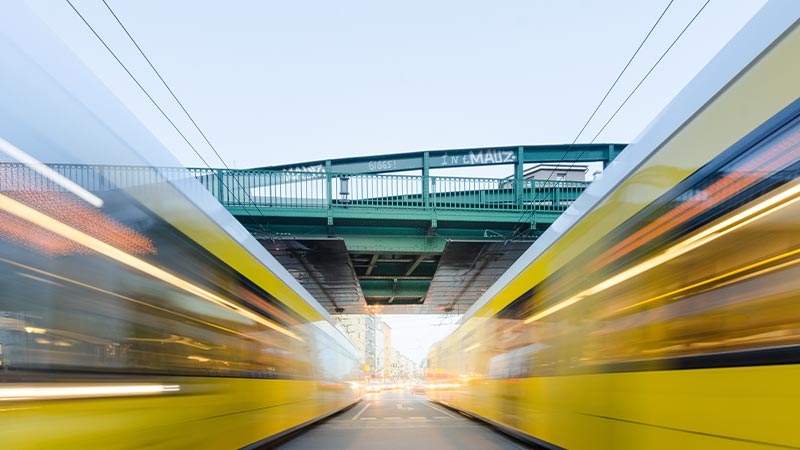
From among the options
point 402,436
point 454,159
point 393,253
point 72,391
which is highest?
point 454,159

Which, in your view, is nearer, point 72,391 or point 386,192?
point 72,391

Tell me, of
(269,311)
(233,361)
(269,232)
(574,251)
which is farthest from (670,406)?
(269,232)

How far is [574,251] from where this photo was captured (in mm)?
7023

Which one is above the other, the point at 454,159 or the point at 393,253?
the point at 454,159

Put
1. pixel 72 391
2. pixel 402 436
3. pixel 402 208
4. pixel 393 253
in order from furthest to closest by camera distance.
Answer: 1. pixel 393 253
2. pixel 402 208
3. pixel 402 436
4. pixel 72 391

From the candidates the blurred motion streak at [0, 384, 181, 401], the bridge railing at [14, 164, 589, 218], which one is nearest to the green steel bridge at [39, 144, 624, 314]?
the bridge railing at [14, 164, 589, 218]

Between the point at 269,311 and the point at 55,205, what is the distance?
5.61 metres

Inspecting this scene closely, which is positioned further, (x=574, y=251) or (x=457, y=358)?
(x=457, y=358)

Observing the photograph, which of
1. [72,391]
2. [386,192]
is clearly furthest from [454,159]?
[72,391]

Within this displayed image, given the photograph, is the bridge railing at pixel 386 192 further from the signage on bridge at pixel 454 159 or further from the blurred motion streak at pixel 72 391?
the blurred motion streak at pixel 72 391

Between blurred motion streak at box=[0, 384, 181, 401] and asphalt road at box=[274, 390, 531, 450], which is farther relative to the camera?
asphalt road at box=[274, 390, 531, 450]

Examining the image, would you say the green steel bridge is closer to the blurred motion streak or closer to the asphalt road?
the asphalt road

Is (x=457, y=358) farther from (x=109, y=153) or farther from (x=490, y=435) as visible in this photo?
(x=109, y=153)

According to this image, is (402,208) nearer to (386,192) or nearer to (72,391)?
(386,192)
